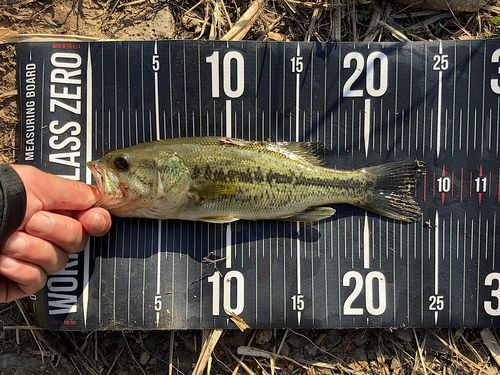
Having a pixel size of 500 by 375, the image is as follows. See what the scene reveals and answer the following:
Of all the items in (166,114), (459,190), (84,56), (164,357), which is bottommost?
(164,357)

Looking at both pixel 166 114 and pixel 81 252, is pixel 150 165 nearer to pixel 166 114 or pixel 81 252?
pixel 166 114

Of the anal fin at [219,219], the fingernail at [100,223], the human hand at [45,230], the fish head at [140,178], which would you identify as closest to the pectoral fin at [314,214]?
the anal fin at [219,219]

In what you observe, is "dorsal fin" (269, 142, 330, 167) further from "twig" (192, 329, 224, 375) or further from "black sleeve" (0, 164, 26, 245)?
"black sleeve" (0, 164, 26, 245)

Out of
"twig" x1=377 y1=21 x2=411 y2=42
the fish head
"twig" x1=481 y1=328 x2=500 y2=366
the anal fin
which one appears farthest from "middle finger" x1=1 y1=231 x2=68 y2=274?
"twig" x1=481 y1=328 x2=500 y2=366

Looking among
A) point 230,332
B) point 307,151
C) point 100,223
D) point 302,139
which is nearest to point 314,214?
point 307,151

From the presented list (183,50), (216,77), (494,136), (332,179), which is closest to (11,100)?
(183,50)

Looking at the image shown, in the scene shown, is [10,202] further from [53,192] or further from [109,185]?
→ [109,185]
